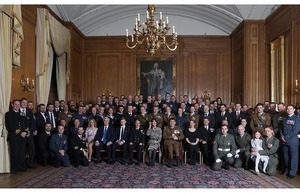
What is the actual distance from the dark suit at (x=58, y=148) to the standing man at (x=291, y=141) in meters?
4.62

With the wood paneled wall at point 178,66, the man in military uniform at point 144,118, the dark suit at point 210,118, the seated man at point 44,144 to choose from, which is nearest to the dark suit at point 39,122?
the seated man at point 44,144

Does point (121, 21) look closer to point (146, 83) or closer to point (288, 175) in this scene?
point (146, 83)

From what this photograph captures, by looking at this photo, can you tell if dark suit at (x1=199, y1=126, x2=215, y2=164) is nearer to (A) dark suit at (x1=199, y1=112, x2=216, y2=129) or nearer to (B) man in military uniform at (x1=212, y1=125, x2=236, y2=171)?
(A) dark suit at (x1=199, y1=112, x2=216, y2=129)

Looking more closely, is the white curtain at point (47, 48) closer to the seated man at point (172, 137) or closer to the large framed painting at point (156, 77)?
the large framed painting at point (156, 77)

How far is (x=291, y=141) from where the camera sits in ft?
24.4

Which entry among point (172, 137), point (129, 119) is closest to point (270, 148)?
point (172, 137)

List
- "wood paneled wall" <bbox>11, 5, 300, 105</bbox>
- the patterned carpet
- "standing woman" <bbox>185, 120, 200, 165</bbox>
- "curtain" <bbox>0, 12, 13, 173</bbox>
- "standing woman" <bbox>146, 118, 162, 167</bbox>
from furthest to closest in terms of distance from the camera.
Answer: "wood paneled wall" <bbox>11, 5, 300, 105</bbox>, "standing woman" <bbox>185, 120, 200, 165</bbox>, "standing woman" <bbox>146, 118, 162, 167</bbox>, "curtain" <bbox>0, 12, 13, 173</bbox>, the patterned carpet

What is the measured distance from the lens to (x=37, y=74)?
33.1ft

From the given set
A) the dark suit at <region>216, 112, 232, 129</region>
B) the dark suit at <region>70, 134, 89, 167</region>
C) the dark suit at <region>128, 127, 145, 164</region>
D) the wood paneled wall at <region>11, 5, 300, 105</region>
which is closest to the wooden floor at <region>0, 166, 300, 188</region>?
the dark suit at <region>70, 134, 89, 167</region>

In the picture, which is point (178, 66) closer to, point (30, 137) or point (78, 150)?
point (78, 150)

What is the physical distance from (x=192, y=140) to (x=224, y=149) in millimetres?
950

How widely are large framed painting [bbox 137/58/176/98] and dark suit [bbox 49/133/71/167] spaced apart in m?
6.11

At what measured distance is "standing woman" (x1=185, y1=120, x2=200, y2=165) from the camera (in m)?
9.13

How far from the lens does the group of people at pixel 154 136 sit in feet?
25.6
